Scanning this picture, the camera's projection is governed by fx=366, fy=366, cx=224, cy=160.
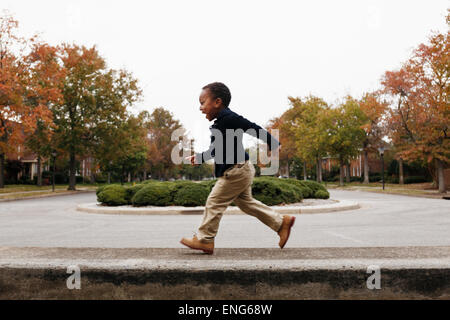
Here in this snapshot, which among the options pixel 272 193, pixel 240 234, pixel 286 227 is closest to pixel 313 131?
pixel 272 193

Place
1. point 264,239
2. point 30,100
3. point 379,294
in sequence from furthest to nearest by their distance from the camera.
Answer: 1. point 30,100
2. point 264,239
3. point 379,294

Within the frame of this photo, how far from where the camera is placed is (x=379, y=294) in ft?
9.18

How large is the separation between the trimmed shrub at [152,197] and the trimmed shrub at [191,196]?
33 centimetres

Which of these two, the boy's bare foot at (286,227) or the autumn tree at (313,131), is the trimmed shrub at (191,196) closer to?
the boy's bare foot at (286,227)

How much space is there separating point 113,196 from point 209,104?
11294 mm

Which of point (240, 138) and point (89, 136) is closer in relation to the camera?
point (240, 138)

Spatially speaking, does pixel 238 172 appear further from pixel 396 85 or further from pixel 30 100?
pixel 30 100

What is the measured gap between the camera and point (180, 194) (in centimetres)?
1332

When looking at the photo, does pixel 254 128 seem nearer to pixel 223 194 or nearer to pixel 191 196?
pixel 223 194

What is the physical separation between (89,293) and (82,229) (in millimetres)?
6235

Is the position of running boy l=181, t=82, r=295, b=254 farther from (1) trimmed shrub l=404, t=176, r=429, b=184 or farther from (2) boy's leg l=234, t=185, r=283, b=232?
(1) trimmed shrub l=404, t=176, r=429, b=184

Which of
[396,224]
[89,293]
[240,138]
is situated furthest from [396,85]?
[89,293]

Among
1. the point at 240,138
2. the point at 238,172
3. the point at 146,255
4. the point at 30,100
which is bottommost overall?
the point at 146,255

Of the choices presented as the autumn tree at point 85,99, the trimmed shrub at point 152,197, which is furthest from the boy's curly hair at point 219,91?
the autumn tree at point 85,99
